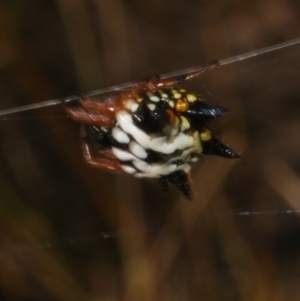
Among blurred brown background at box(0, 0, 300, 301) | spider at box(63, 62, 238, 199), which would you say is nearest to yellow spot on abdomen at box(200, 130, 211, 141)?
spider at box(63, 62, 238, 199)

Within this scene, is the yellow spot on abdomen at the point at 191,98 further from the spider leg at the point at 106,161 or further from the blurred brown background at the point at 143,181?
the blurred brown background at the point at 143,181

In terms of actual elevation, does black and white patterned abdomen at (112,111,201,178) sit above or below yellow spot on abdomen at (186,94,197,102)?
below

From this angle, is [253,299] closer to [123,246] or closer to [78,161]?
[123,246]

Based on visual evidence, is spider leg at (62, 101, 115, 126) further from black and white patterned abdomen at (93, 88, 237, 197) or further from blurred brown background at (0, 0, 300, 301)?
blurred brown background at (0, 0, 300, 301)

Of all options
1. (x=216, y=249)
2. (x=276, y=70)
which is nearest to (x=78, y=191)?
(x=216, y=249)

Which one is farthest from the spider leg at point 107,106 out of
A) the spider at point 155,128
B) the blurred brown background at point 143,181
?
the blurred brown background at point 143,181
